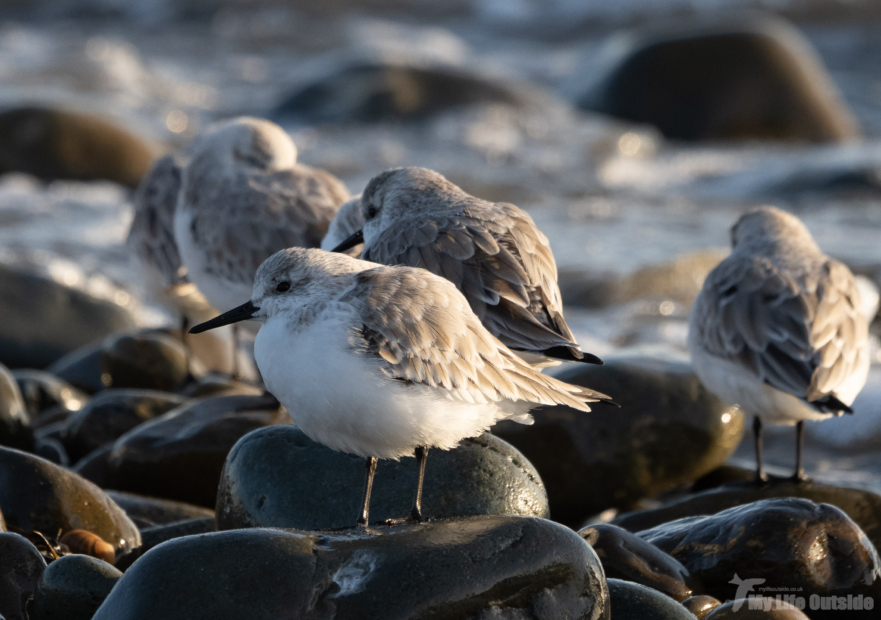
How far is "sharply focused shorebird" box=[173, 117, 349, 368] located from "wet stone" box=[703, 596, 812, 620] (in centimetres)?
308

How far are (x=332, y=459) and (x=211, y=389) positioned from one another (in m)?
2.91

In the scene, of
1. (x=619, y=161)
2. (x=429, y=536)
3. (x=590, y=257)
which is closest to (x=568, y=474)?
(x=429, y=536)

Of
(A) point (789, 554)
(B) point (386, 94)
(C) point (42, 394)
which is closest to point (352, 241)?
(A) point (789, 554)

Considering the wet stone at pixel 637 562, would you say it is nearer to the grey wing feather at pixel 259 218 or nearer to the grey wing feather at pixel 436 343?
the grey wing feather at pixel 436 343

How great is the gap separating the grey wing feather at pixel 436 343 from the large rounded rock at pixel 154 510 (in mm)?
1897

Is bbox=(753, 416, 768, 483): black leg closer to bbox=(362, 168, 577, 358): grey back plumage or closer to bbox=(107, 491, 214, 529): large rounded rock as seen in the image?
bbox=(362, 168, 577, 358): grey back plumage

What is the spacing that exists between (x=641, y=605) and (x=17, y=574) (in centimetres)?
224

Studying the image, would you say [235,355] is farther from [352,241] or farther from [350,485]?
[350,485]

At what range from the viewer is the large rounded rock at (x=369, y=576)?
3246 millimetres

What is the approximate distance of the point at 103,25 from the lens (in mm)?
24953

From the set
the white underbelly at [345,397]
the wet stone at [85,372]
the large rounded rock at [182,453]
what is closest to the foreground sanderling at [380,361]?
the white underbelly at [345,397]

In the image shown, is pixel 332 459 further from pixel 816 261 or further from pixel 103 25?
pixel 103 25

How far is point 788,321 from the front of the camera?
5.48m

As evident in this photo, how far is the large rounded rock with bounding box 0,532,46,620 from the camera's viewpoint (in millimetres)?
3834
